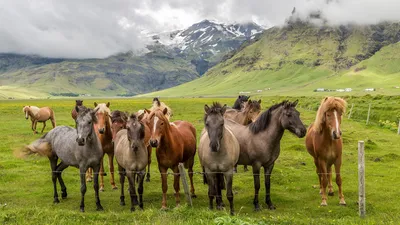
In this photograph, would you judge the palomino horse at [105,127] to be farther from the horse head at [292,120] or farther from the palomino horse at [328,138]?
the palomino horse at [328,138]

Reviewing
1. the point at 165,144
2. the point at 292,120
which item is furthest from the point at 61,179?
the point at 292,120

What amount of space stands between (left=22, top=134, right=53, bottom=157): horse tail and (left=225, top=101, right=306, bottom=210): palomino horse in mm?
7258

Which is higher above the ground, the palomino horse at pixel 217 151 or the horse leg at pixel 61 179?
the palomino horse at pixel 217 151

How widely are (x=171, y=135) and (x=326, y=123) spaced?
5.29 meters

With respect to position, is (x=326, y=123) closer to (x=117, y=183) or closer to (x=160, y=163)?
(x=160, y=163)

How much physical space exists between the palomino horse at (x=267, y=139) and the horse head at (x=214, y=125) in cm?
200

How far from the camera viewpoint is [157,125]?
10.4m

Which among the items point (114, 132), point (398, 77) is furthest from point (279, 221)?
point (398, 77)

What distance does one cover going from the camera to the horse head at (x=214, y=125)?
9.59 m

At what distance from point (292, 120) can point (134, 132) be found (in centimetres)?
518

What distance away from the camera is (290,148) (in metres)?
22.0

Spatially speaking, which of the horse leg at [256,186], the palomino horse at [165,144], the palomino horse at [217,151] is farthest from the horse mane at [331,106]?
the palomino horse at [165,144]

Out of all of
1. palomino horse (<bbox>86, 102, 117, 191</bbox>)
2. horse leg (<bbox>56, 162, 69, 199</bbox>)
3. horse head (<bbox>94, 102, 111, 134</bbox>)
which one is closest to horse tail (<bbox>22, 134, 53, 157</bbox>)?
horse leg (<bbox>56, 162, 69, 199</bbox>)

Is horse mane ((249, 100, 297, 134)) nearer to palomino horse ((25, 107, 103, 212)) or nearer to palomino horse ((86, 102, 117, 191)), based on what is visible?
palomino horse ((25, 107, 103, 212))
